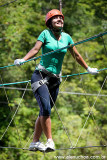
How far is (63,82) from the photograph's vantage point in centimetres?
629

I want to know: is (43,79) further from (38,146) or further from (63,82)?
(63,82)

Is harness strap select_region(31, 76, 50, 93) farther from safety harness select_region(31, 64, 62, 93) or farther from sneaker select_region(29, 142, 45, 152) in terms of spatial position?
sneaker select_region(29, 142, 45, 152)

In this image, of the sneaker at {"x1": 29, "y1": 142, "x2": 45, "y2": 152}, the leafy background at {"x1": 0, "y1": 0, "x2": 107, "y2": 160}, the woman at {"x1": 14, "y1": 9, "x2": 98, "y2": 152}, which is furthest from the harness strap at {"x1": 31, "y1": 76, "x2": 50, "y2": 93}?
the leafy background at {"x1": 0, "y1": 0, "x2": 107, "y2": 160}

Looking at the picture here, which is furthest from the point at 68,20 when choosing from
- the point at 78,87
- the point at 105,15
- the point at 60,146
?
the point at 60,146

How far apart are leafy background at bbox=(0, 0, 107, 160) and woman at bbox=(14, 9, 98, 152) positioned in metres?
3.84

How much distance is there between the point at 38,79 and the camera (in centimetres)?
224

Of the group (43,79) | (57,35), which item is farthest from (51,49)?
(43,79)

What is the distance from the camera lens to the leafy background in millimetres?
6176

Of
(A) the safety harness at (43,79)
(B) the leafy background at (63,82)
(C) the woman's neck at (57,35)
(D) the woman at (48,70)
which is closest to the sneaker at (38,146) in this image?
(D) the woman at (48,70)

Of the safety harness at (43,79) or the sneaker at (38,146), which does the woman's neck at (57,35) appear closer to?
the safety harness at (43,79)

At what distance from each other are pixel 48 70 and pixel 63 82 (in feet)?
13.3

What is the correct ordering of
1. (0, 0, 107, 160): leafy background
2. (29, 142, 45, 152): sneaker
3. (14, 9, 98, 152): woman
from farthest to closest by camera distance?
(0, 0, 107, 160): leafy background < (29, 142, 45, 152): sneaker < (14, 9, 98, 152): woman

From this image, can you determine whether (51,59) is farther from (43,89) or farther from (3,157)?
(3,157)

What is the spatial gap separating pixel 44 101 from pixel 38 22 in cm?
479
